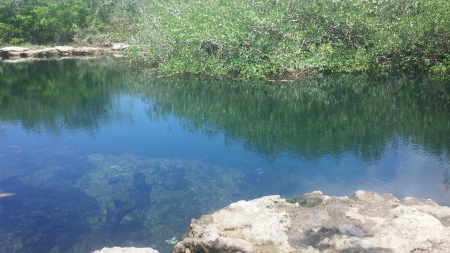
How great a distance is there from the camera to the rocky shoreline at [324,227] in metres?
5.31

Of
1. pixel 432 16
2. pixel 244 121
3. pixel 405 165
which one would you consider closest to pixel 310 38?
Answer: pixel 432 16

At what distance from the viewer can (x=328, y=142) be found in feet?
36.1

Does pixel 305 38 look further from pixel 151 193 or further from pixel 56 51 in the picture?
pixel 56 51

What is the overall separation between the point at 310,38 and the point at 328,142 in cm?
1147

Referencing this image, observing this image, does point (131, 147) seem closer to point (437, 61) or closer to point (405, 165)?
point (405, 165)

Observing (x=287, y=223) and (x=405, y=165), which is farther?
(x=405, y=165)

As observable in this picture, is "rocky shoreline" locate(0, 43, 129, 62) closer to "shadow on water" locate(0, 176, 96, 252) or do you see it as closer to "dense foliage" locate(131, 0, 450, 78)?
"dense foliage" locate(131, 0, 450, 78)

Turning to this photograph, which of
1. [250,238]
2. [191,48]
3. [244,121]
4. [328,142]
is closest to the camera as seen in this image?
[250,238]

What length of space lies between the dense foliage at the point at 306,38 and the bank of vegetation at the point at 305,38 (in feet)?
0.16

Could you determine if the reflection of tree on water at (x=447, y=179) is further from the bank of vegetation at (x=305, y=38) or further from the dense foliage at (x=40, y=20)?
the dense foliage at (x=40, y=20)

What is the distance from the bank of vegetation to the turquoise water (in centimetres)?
183

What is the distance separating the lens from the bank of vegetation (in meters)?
19.1

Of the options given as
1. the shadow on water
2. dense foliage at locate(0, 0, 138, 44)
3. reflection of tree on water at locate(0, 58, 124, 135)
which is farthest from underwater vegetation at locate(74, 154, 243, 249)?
dense foliage at locate(0, 0, 138, 44)

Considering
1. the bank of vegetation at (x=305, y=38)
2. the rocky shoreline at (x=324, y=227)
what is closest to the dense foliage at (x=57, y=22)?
the bank of vegetation at (x=305, y=38)
